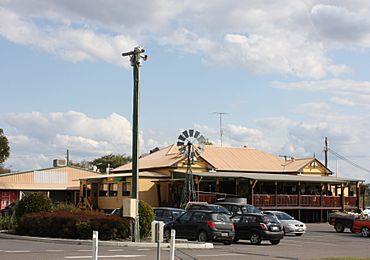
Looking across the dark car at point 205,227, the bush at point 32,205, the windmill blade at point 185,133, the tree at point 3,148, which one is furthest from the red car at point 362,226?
the tree at point 3,148

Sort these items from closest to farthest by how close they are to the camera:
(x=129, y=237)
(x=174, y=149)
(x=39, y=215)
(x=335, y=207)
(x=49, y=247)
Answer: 1. (x=49, y=247)
2. (x=129, y=237)
3. (x=39, y=215)
4. (x=335, y=207)
5. (x=174, y=149)

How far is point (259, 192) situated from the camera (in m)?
57.2

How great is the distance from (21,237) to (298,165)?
4075 cm

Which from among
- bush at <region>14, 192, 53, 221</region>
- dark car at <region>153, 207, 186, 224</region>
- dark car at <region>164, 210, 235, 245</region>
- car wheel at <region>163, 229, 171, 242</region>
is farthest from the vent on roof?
dark car at <region>164, 210, 235, 245</region>

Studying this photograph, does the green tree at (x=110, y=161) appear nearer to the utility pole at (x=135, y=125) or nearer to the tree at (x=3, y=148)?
the tree at (x=3, y=148)

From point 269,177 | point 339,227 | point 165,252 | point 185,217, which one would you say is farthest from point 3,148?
point 165,252

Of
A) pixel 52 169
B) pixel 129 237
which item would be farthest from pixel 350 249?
pixel 52 169

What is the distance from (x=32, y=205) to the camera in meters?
29.8

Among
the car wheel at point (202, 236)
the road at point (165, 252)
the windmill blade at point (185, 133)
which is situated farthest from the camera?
the windmill blade at point (185, 133)

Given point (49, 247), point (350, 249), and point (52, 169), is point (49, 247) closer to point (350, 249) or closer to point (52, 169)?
point (350, 249)

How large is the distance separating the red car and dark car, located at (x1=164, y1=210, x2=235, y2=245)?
37.5 feet

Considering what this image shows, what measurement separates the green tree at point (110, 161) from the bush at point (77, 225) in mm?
75526

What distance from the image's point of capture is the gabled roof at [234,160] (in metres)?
58.1

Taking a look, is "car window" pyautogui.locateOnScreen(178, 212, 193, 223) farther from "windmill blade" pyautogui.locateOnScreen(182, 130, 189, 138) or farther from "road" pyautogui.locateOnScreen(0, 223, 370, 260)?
"windmill blade" pyautogui.locateOnScreen(182, 130, 189, 138)
